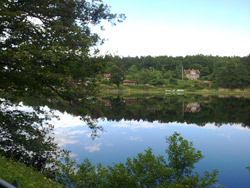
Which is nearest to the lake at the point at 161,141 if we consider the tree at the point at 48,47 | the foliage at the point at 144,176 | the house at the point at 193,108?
the tree at the point at 48,47

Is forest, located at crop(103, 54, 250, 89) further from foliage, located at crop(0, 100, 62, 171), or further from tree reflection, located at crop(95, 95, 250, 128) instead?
foliage, located at crop(0, 100, 62, 171)

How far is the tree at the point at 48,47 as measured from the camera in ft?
28.9

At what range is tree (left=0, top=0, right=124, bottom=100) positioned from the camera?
347 inches

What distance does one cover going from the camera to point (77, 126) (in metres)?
24.2

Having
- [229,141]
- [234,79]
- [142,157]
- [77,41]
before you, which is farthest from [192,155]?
[234,79]

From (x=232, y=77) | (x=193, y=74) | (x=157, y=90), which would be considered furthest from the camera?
(x=193, y=74)

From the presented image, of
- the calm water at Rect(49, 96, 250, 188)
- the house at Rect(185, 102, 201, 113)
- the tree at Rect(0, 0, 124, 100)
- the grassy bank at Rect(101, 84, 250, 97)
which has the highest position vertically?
the tree at Rect(0, 0, 124, 100)

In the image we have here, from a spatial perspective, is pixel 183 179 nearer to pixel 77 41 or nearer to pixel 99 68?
pixel 99 68

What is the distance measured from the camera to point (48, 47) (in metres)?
9.53

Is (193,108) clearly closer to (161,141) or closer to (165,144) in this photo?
(161,141)

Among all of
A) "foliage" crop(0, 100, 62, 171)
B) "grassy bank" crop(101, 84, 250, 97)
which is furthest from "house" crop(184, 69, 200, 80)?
"foliage" crop(0, 100, 62, 171)

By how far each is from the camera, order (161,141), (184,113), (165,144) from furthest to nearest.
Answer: (184,113), (161,141), (165,144)

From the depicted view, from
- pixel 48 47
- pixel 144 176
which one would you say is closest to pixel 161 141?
pixel 144 176

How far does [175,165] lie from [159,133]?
12709 mm
